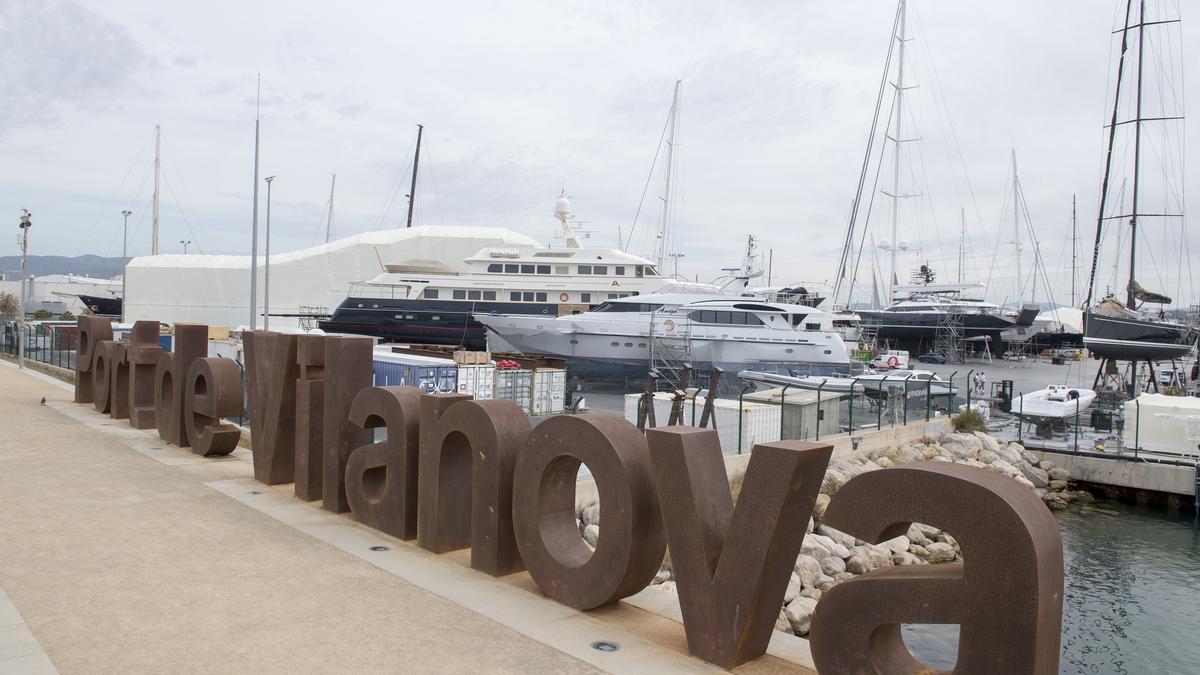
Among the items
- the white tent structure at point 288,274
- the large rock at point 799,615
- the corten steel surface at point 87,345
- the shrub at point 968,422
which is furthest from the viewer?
the white tent structure at point 288,274

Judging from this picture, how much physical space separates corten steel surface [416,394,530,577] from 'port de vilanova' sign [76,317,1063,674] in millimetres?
17

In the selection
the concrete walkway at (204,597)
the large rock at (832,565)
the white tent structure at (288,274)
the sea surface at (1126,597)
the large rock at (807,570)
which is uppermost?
the white tent structure at (288,274)

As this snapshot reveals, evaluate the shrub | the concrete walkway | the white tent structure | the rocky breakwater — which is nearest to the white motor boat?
the shrub

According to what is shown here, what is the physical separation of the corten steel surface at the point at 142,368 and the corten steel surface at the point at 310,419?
19.5ft

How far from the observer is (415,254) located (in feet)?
216

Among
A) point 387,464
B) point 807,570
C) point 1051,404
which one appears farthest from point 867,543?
point 1051,404

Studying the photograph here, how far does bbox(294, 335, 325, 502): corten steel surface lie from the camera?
377 inches

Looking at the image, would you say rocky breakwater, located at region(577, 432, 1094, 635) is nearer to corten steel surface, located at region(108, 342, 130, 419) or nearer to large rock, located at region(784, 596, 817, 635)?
large rock, located at region(784, 596, 817, 635)

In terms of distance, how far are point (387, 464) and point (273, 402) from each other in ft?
8.71

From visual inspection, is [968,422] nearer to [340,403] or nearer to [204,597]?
[340,403]

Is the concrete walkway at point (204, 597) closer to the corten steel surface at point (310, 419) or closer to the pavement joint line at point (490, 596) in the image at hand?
the pavement joint line at point (490, 596)

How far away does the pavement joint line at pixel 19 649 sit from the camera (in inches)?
188

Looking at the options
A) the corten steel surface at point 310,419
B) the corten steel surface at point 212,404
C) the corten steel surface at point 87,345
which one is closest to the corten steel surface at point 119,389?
the corten steel surface at point 87,345

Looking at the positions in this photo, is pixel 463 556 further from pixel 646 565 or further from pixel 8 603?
pixel 8 603
